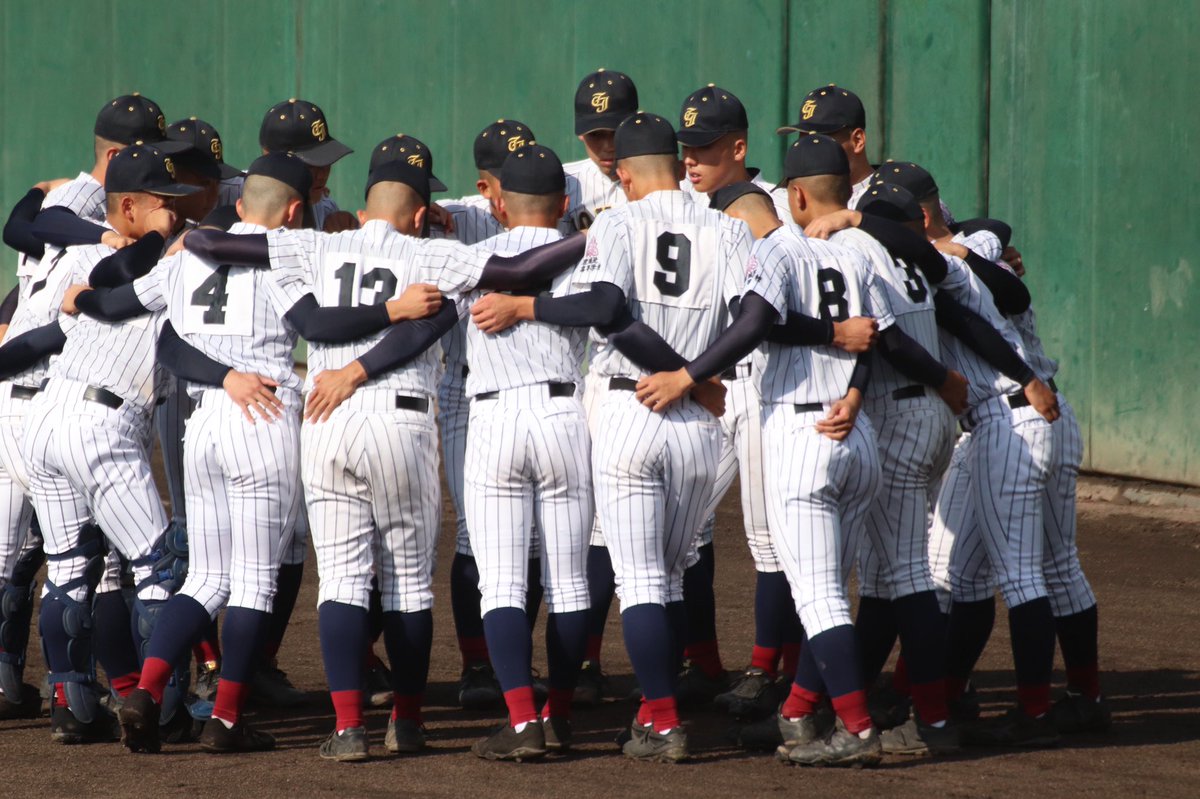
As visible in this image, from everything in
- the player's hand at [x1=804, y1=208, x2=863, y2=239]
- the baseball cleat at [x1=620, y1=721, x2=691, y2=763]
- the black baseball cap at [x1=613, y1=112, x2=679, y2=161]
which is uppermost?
the black baseball cap at [x1=613, y1=112, x2=679, y2=161]

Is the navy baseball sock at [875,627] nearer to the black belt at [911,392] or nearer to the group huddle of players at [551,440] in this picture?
the group huddle of players at [551,440]

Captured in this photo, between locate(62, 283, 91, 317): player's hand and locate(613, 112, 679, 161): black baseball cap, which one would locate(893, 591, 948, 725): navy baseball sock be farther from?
locate(62, 283, 91, 317): player's hand

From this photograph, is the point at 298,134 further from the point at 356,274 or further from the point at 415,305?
the point at 415,305

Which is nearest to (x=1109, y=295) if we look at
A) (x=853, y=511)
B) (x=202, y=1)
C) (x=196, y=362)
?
(x=853, y=511)

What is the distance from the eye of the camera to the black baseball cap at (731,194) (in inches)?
228

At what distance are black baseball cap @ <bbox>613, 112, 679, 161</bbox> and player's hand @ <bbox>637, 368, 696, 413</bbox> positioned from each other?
733 mm

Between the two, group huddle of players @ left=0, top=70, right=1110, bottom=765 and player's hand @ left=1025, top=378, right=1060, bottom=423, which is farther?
player's hand @ left=1025, top=378, right=1060, bottom=423

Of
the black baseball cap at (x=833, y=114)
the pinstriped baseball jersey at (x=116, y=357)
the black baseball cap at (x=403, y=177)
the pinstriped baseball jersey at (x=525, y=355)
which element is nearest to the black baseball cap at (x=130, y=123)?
the pinstriped baseball jersey at (x=116, y=357)

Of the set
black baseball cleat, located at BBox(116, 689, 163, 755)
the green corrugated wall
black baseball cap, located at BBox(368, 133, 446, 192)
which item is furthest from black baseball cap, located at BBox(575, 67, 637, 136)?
the green corrugated wall

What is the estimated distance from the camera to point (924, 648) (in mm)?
5457

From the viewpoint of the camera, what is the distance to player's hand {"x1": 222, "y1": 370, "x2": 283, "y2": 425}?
539 centimetres

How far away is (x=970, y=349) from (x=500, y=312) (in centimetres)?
160

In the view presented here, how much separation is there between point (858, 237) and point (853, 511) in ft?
2.89

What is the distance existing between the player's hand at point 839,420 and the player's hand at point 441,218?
6.63 ft
